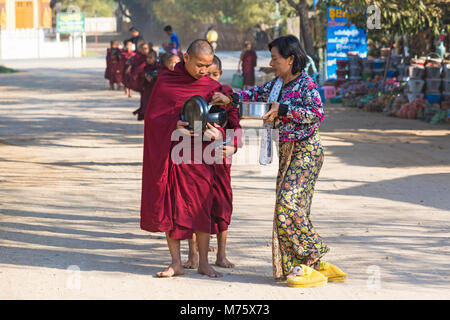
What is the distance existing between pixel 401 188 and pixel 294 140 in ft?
13.4

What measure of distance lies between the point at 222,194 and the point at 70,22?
1967 inches

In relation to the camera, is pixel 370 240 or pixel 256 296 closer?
pixel 256 296

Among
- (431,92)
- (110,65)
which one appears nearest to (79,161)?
(431,92)

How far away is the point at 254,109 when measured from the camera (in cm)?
502

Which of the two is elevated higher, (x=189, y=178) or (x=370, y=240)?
(x=189, y=178)

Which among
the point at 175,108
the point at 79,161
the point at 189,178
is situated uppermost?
the point at 175,108

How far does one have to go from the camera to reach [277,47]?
16.9ft

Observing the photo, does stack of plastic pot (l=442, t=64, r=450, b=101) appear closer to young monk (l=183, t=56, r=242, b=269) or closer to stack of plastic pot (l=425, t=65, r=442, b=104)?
stack of plastic pot (l=425, t=65, r=442, b=104)

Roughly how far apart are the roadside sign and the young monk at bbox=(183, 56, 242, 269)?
161ft

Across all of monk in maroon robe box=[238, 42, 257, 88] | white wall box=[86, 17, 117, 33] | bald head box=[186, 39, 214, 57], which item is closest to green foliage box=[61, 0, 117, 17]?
white wall box=[86, 17, 117, 33]

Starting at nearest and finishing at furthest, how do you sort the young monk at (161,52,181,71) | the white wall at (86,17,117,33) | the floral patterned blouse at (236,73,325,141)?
the floral patterned blouse at (236,73,325,141) < the young monk at (161,52,181,71) < the white wall at (86,17,117,33)

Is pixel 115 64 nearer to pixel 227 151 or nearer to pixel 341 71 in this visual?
pixel 341 71

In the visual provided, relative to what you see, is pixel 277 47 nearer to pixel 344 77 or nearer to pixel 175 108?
pixel 175 108

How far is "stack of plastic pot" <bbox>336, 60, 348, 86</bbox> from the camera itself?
2165cm
